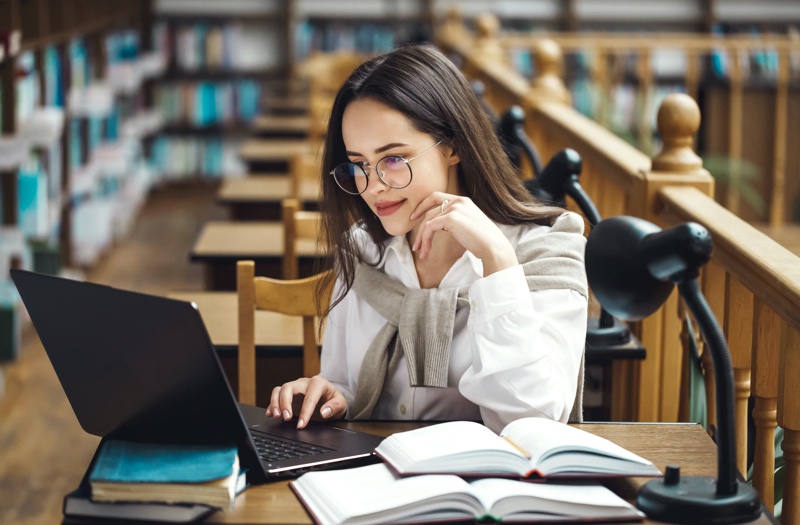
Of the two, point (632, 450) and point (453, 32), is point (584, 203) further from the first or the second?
point (453, 32)

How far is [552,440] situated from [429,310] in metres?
0.43

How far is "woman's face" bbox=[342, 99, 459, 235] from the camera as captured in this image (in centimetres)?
158

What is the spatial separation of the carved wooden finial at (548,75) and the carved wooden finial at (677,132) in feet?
4.88

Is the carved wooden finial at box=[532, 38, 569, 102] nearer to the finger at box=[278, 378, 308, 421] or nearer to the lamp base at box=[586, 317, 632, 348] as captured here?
the lamp base at box=[586, 317, 632, 348]

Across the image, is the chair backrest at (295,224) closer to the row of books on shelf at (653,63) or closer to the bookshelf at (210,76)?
the row of books on shelf at (653,63)

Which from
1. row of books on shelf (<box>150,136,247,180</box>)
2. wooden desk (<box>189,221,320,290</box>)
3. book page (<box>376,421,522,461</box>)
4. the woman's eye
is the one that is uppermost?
the woman's eye

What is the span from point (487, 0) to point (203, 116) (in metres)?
2.22

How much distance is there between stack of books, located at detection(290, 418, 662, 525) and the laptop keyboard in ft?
0.31

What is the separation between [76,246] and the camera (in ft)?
17.4

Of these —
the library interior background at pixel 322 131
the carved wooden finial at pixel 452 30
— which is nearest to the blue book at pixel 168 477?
the library interior background at pixel 322 131

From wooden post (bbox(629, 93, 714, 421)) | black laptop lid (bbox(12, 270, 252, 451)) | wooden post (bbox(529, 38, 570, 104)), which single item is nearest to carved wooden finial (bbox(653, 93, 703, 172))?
wooden post (bbox(629, 93, 714, 421))

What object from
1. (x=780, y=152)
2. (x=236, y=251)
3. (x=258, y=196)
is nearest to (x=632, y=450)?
(x=236, y=251)

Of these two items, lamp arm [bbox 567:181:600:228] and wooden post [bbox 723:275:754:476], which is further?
lamp arm [bbox 567:181:600:228]

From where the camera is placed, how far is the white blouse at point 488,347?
1455mm
